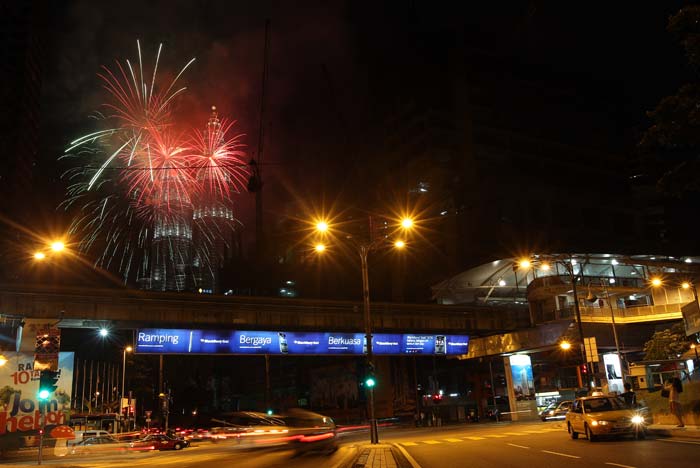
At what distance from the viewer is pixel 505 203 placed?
85.2 metres

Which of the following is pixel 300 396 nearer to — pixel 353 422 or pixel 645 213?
pixel 353 422

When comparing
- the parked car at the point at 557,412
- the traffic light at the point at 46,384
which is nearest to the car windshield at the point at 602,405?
the traffic light at the point at 46,384

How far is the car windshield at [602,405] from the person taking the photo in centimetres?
1877

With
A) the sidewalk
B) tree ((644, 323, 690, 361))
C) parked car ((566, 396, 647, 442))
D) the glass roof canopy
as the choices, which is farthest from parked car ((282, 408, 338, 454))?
the glass roof canopy

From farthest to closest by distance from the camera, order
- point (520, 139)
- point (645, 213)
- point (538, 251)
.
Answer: point (645, 213) → point (520, 139) → point (538, 251)

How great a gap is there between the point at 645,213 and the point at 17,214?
10031cm

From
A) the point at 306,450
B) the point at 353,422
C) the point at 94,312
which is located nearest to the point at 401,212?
the point at 353,422

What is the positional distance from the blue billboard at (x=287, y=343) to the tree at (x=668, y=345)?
13.3m

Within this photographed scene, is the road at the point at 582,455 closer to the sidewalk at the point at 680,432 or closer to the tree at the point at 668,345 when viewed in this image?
the sidewalk at the point at 680,432

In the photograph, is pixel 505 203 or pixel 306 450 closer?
pixel 306 450

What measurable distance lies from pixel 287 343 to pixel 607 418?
75.5ft

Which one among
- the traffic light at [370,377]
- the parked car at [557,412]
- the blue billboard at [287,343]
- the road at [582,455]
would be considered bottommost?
the parked car at [557,412]

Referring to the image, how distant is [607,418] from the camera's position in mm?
18125

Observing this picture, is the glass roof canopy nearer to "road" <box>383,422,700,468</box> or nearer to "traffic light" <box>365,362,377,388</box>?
"traffic light" <box>365,362,377,388</box>
